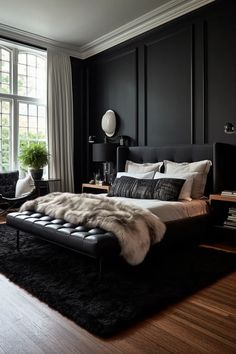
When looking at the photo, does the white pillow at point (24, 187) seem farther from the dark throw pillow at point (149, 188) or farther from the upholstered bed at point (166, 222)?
the dark throw pillow at point (149, 188)

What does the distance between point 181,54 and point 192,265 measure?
3107 mm

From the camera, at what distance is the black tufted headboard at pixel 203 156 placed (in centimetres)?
362

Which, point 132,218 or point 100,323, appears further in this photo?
point 132,218

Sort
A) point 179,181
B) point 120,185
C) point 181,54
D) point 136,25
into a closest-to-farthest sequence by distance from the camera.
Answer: point 179,181
point 120,185
point 181,54
point 136,25

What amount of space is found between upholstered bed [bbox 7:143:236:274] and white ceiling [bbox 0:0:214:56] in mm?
2013

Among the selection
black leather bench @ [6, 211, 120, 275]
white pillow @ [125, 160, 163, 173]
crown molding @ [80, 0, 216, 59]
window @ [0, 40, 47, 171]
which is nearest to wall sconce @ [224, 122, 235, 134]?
white pillow @ [125, 160, 163, 173]

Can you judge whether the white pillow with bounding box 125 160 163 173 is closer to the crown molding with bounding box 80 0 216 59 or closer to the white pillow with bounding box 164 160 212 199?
the white pillow with bounding box 164 160 212 199

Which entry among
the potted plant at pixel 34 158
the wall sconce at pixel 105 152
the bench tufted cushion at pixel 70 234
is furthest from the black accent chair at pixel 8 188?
the bench tufted cushion at pixel 70 234

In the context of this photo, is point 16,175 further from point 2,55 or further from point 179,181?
point 179,181

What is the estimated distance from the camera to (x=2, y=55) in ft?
18.0

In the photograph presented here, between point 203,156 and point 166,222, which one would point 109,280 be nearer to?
point 166,222

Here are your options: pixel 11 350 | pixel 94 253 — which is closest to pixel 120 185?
pixel 94 253

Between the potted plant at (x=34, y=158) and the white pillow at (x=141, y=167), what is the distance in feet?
5.03

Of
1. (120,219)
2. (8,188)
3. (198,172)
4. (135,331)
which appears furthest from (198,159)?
(8,188)
